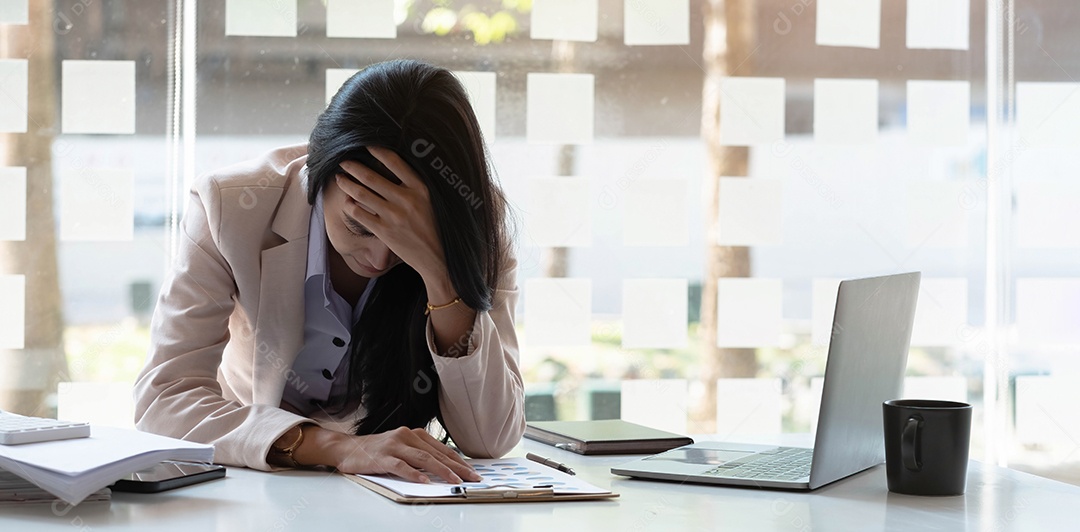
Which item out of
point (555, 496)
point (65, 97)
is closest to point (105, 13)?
point (65, 97)

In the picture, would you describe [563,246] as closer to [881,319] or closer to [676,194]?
[676,194]

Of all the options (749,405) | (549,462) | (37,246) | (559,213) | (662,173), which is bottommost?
(749,405)

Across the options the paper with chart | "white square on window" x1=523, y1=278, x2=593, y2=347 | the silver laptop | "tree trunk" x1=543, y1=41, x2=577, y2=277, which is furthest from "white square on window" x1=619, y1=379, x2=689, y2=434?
the paper with chart

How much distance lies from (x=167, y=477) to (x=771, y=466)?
73cm

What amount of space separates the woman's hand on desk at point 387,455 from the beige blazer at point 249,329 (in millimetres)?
83

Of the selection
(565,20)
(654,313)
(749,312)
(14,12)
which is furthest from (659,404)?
(14,12)

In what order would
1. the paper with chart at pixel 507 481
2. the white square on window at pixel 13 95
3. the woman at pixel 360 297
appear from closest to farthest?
the paper with chart at pixel 507 481, the woman at pixel 360 297, the white square on window at pixel 13 95

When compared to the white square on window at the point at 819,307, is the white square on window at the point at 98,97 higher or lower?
higher

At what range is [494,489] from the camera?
112 cm

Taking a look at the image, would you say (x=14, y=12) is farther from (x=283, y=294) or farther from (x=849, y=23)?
(x=849, y=23)

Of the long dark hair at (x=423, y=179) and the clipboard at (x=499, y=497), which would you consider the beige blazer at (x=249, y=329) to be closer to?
the long dark hair at (x=423, y=179)

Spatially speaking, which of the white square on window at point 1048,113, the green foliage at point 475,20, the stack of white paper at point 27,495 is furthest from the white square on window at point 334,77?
the white square on window at point 1048,113

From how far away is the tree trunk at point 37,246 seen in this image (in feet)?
8.95

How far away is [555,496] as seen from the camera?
1.12 meters
